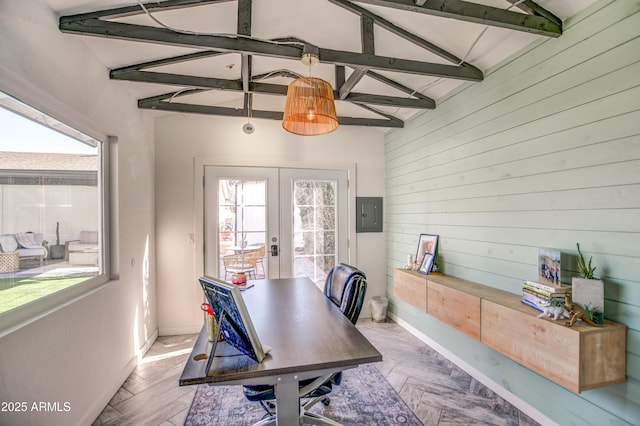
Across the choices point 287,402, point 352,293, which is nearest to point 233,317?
point 287,402

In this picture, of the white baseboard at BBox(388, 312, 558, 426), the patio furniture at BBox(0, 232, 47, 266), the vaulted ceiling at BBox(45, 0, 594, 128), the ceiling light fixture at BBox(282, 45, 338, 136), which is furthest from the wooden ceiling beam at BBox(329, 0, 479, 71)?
the white baseboard at BBox(388, 312, 558, 426)

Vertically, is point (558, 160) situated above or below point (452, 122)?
below

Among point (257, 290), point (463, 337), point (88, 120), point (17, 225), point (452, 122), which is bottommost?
point (463, 337)

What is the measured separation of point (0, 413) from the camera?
1.32 m

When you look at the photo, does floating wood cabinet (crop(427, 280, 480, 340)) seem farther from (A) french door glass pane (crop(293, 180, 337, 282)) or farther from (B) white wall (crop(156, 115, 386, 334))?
(B) white wall (crop(156, 115, 386, 334))

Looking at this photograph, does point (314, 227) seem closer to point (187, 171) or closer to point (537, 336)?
point (187, 171)

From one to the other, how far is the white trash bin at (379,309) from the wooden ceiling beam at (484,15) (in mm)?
3202

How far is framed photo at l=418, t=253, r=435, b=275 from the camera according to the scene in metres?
3.12

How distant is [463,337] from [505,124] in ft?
6.21

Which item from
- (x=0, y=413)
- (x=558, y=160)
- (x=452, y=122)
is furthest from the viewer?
(x=452, y=122)

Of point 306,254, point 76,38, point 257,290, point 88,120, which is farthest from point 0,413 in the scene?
point 306,254

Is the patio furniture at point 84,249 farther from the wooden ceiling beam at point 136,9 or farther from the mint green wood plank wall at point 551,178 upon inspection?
the mint green wood plank wall at point 551,178

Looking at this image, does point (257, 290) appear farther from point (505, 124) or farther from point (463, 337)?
point (505, 124)

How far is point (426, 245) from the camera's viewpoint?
3.31 meters
